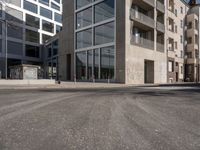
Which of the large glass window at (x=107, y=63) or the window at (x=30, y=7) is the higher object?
the window at (x=30, y=7)

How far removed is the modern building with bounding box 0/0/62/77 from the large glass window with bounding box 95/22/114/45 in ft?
88.1

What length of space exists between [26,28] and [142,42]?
3826 centimetres

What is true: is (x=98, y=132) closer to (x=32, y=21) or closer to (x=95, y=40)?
(x=95, y=40)

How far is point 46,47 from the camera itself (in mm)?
70438

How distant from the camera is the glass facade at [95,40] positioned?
37844 millimetres

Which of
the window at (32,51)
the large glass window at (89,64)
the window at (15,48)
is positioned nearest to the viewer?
the large glass window at (89,64)

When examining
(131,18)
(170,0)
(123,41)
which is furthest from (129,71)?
(170,0)

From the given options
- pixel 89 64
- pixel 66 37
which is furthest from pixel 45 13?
pixel 89 64

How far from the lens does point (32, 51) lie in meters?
70.0

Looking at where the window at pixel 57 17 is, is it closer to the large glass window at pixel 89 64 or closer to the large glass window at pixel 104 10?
the large glass window at pixel 104 10

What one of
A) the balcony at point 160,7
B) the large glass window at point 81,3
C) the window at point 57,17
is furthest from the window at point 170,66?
the window at point 57,17

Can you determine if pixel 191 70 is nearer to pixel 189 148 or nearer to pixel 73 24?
pixel 73 24

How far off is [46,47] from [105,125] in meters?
66.3

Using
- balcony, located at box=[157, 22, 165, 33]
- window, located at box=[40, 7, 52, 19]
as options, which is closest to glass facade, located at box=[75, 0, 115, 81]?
balcony, located at box=[157, 22, 165, 33]
